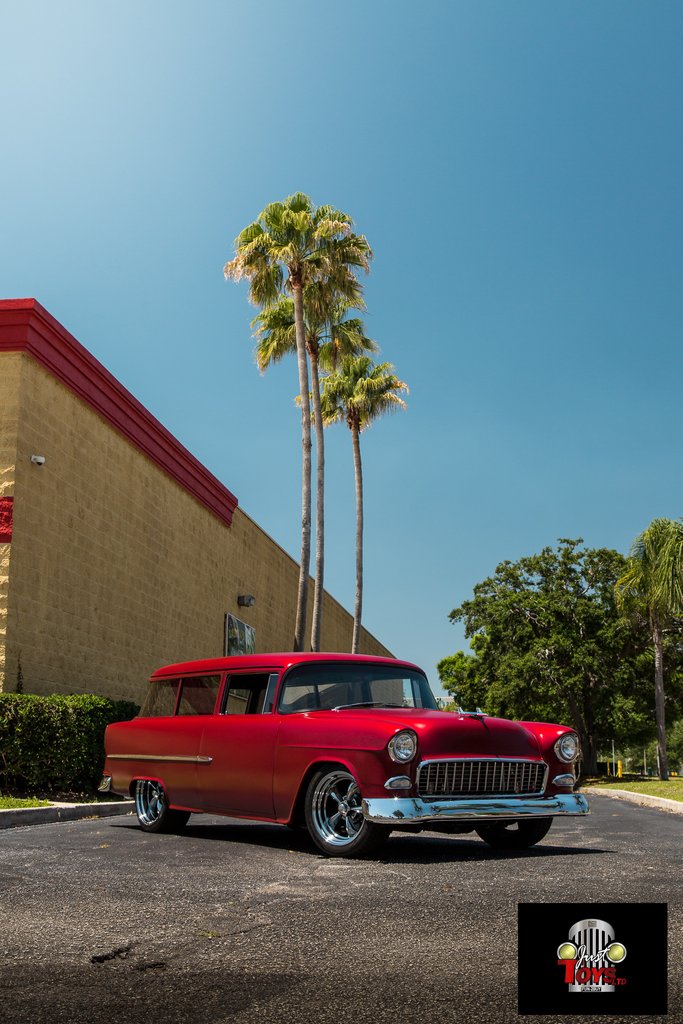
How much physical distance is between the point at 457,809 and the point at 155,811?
3.66 m

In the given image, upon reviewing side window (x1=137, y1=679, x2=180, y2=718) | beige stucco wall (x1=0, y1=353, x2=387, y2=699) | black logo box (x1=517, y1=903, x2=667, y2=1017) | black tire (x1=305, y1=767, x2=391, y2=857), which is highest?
beige stucco wall (x1=0, y1=353, x2=387, y2=699)

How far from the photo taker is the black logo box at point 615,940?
2.74 meters

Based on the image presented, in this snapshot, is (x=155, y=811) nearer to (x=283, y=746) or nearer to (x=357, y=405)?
(x=283, y=746)

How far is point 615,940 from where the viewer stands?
2.74 metres

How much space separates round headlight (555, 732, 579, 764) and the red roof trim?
1059 centimetres

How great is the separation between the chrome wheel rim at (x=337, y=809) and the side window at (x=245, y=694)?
3.65 feet

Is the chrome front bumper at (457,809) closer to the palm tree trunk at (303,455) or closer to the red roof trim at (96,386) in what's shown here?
the red roof trim at (96,386)

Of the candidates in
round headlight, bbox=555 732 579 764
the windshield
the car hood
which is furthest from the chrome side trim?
round headlight, bbox=555 732 579 764

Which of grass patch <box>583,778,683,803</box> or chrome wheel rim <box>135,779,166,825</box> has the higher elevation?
chrome wheel rim <box>135,779,166,825</box>

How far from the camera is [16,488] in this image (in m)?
15.1

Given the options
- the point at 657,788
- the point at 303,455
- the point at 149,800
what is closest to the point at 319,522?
the point at 303,455

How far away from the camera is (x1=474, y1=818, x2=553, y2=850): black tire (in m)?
8.51

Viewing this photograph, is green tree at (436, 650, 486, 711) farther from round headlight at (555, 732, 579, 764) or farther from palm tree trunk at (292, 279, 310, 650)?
round headlight at (555, 732, 579, 764)

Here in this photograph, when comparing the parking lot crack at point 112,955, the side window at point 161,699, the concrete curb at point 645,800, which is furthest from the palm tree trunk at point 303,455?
the parking lot crack at point 112,955
